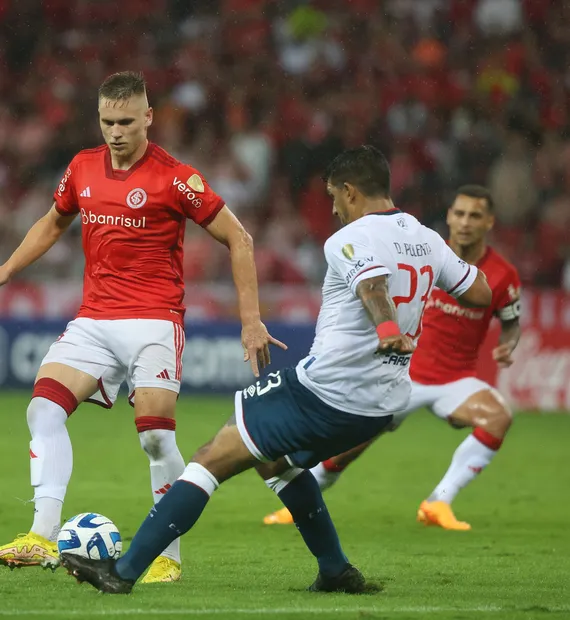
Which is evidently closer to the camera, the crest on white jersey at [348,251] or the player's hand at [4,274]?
the crest on white jersey at [348,251]

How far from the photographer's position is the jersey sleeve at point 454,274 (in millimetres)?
5539

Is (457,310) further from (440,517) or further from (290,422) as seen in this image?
(290,422)

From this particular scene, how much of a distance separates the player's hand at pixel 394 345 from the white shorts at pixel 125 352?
1511 mm

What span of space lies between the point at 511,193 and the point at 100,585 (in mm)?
12587

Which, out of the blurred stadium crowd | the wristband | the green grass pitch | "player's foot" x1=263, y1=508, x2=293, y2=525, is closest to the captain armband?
the green grass pitch

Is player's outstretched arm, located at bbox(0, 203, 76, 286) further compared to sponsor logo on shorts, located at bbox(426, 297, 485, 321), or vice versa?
sponsor logo on shorts, located at bbox(426, 297, 485, 321)

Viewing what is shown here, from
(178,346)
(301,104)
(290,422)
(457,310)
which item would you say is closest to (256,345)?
(290,422)

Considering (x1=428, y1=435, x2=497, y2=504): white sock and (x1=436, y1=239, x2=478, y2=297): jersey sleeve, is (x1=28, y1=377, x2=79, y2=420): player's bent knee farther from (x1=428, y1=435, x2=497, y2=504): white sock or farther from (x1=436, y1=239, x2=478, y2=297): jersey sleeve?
(x1=428, y1=435, x2=497, y2=504): white sock

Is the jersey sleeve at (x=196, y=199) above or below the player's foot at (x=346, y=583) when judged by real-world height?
above

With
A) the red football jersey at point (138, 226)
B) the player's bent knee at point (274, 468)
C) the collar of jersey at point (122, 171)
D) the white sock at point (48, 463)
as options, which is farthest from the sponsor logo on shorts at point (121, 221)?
the player's bent knee at point (274, 468)

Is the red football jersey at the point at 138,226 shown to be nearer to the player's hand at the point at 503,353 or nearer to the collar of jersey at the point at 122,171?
the collar of jersey at the point at 122,171

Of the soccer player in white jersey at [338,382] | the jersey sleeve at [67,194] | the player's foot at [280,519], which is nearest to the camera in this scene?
the soccer player in white jersey at [338,382]

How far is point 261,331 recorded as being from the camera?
5754mm

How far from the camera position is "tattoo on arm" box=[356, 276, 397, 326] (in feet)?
16.3
